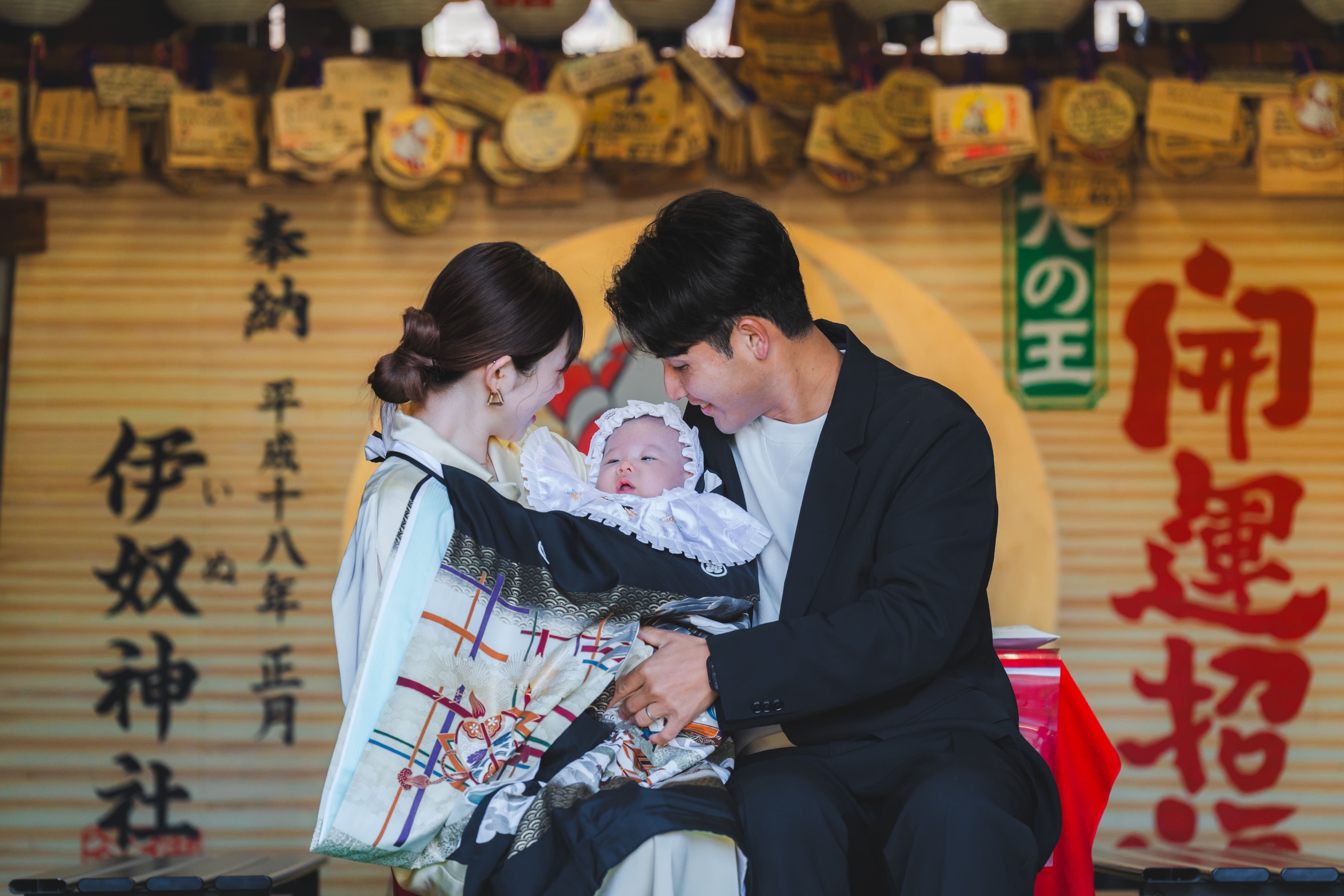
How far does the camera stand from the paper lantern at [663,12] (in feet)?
11.4

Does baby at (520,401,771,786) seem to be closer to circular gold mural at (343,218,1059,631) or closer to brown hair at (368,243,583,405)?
brown hair at (368,243,583,405)

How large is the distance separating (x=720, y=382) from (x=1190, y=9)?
6.93 ft

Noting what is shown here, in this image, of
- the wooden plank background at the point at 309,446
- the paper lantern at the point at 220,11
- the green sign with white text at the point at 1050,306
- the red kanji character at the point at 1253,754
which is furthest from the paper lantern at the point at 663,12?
the red kanji character at the point at 1253,754

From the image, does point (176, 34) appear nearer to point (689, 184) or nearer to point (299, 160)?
point (299, 160)

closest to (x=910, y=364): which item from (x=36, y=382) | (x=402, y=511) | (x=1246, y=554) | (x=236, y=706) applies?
(x=1246, y=554)

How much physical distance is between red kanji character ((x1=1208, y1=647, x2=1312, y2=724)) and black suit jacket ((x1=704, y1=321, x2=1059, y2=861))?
1.78 meters

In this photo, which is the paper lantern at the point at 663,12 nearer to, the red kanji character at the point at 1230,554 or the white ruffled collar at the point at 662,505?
the white ruffled collar at the point at 662,505

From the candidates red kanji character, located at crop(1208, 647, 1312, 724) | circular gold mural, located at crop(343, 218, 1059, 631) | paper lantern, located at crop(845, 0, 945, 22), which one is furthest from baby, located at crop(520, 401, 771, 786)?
red kanji character, located at crop(1208, 647, 1312, 724)

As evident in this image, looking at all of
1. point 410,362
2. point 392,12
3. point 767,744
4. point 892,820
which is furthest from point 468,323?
point 392,12

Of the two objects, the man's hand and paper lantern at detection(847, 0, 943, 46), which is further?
paper lantern at detection(847, 0, 943, 46)

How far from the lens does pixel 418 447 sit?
89.8 inches

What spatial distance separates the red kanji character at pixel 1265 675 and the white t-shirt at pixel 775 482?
79.1 inches

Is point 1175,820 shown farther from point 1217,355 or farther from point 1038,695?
point 1038,695

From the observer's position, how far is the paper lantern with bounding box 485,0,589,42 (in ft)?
11.5
